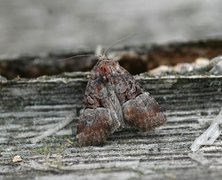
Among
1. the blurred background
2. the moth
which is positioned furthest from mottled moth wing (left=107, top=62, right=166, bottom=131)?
the blurred background

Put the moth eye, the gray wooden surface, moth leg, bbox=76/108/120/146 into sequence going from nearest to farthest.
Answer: the gray wooden surface
moth leg, bbox=76/108/120/146
the moth eye

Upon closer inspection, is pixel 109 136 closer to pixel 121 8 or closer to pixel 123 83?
pixel 123 83

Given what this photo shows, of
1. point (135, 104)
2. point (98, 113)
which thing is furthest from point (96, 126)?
point (135, 104)

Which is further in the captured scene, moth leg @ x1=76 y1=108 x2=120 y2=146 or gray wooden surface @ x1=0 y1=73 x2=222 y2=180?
moth leg @ x1=76 y1=108 x2=120 y2=146

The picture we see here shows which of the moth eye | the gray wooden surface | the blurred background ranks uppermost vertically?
the blurred background

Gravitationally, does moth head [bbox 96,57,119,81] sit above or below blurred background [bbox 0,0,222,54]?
below

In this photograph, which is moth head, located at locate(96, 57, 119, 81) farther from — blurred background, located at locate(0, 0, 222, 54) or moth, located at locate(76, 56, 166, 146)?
blurred background, located at locate(0, 0, 222, 54)

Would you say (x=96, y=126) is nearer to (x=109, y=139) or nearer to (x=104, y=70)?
(x=109, y=139)

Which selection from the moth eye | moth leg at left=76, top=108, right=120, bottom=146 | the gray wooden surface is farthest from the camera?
the moth eye

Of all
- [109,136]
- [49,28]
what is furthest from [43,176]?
[49,28]
